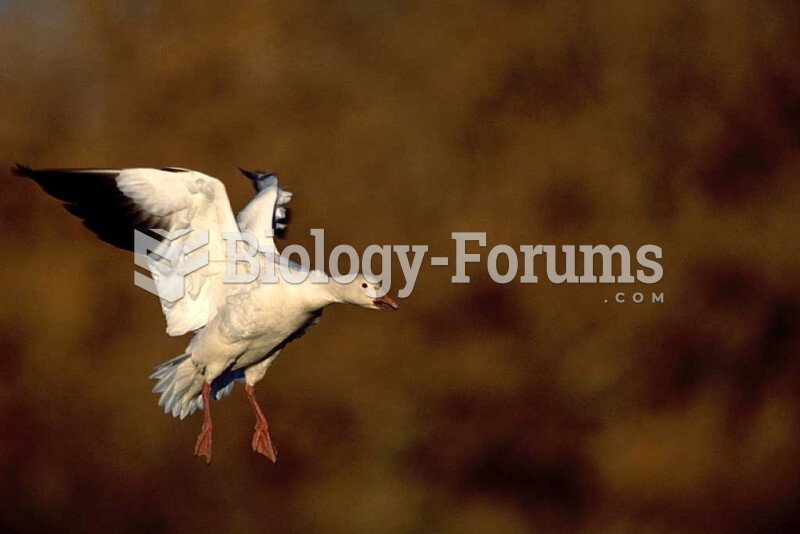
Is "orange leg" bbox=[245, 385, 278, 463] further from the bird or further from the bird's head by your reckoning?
the bird's head

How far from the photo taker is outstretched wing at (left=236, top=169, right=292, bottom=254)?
779cm

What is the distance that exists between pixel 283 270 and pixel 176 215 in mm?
565

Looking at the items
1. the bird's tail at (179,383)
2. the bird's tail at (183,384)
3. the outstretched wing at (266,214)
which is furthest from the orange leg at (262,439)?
the outstretched wing at (266,214)

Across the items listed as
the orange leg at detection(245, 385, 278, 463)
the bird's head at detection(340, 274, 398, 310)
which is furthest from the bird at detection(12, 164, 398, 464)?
the orange leg at detection(245, 385, 278, 463)

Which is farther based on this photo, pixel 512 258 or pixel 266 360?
pixel 512 258

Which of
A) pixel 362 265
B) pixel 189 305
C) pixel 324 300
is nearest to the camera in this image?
pixel 324 300

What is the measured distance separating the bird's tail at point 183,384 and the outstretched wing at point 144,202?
0.58 meters

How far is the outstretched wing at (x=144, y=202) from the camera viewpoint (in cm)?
720

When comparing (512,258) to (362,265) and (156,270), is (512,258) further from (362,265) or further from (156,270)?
(156,270)

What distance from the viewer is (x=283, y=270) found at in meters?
7.20

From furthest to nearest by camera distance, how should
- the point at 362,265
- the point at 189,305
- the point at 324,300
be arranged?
the point at 362,265, the point at 189,305, the point at 324,300

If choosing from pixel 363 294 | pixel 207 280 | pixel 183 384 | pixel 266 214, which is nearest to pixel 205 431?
pixel 183 384

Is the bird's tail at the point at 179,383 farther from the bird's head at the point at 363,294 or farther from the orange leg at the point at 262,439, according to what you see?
the bird's head at the point at 363,294

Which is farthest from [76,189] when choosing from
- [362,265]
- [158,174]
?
[362,265]
